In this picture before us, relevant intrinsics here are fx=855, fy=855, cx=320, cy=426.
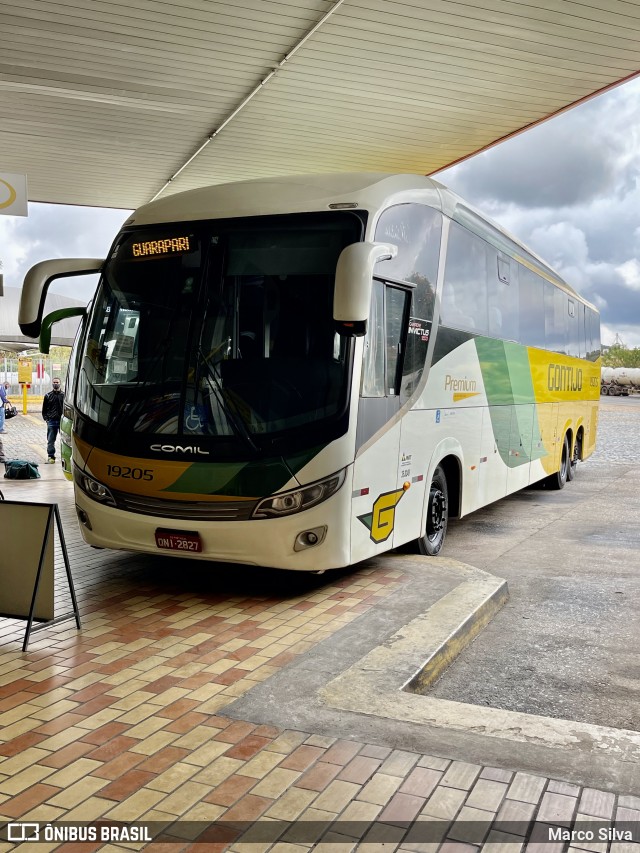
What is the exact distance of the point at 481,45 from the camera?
34.2 ft

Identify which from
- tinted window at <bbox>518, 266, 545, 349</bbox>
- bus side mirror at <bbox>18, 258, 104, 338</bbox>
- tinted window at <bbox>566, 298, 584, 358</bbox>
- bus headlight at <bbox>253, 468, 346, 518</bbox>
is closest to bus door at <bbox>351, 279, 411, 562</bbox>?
bus headlight at <bbox>253, 468, 346, 518</bbox>

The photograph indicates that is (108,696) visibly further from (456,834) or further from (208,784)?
(456,834)

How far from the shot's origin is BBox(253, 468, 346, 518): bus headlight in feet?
21.6

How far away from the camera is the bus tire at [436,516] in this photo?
872cm

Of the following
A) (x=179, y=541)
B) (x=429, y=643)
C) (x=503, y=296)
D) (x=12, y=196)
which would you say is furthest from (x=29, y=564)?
(x=12, y=196)

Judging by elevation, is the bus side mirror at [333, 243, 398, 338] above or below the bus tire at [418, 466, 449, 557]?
above

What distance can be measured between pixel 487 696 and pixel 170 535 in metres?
2.86

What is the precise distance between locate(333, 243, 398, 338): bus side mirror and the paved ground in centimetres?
247

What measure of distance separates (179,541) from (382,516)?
174cm

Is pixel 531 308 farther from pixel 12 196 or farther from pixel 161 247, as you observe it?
pixel 12 196

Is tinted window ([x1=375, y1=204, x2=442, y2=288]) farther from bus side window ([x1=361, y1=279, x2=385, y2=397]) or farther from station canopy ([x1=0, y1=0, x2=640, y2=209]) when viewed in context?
station canopy ([x1=0, y1=0, x2=640, y2=209])

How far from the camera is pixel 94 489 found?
732 centimetres

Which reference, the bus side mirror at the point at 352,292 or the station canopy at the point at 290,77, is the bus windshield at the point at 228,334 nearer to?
the bus side mirror at the point at 352,292

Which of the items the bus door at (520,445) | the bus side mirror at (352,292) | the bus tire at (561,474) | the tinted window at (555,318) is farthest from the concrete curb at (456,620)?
the bus tire at (561,474)
